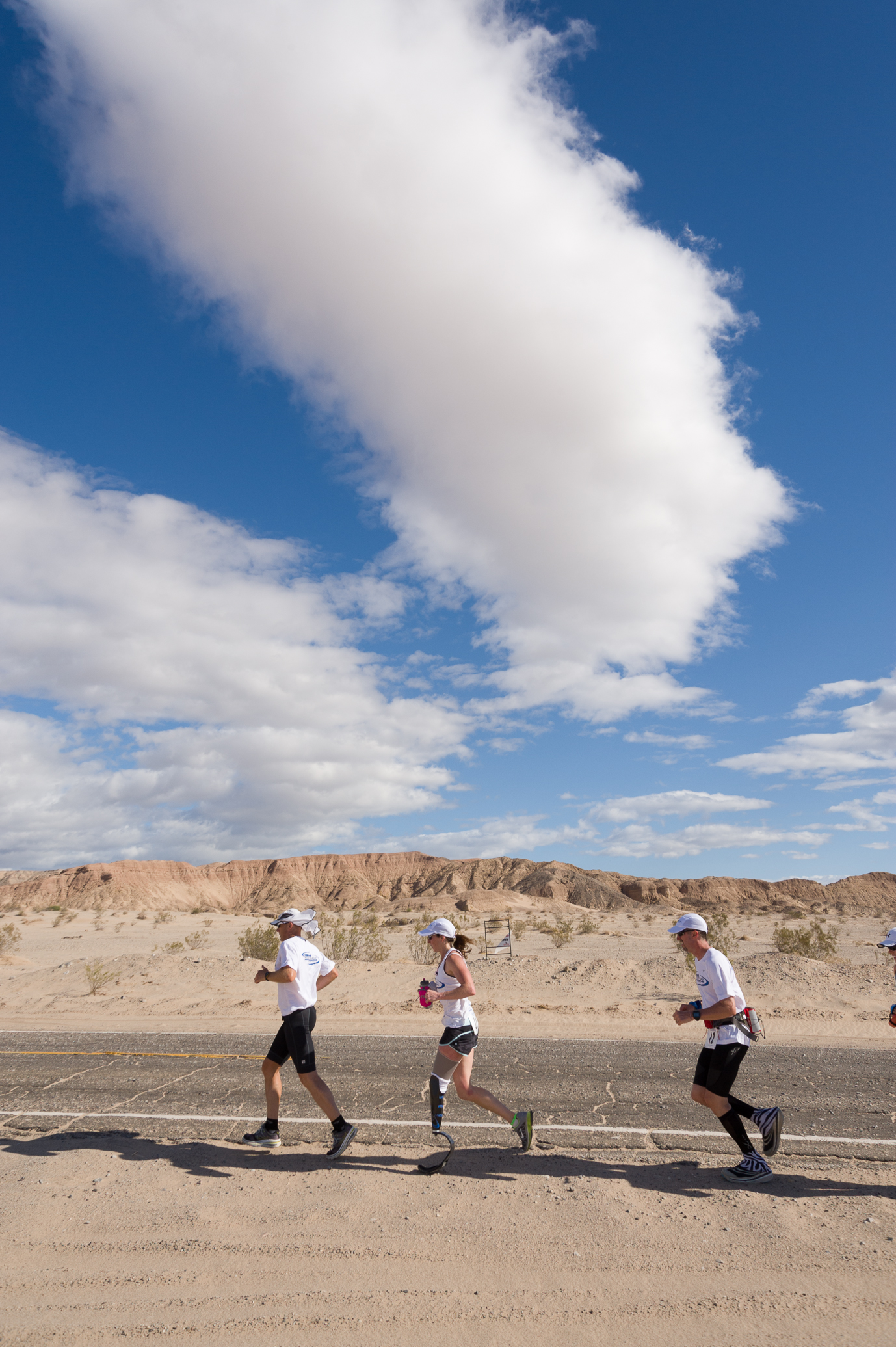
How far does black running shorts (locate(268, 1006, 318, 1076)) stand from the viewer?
248 inches

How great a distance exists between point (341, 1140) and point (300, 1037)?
107 cm

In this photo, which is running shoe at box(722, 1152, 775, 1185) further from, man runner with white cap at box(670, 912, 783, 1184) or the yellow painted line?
the yellow painted line

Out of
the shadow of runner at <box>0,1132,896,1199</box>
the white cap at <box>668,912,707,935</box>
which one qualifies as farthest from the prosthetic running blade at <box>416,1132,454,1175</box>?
the white cap at <box>668,912,707,935</box>

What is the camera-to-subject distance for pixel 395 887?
320 feet

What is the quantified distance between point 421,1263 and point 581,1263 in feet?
3.57

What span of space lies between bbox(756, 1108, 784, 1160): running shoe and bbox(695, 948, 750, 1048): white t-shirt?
0.66m

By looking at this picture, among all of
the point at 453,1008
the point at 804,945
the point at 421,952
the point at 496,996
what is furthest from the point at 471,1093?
the point at 804,945

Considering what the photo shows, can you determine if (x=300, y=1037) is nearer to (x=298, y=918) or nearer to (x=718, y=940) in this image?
(x=298, y=918)

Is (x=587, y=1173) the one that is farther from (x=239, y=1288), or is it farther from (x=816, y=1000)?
(x=816, y=1000)

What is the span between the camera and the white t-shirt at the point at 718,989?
19.5 ft

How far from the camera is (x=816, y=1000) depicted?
17.4m

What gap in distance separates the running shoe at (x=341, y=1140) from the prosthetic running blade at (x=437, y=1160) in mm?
663

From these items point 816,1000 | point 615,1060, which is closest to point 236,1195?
point 615,1060

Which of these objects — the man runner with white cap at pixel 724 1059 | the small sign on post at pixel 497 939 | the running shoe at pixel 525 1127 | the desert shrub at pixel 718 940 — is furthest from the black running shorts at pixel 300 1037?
the desert shrub at pixel 718 940
